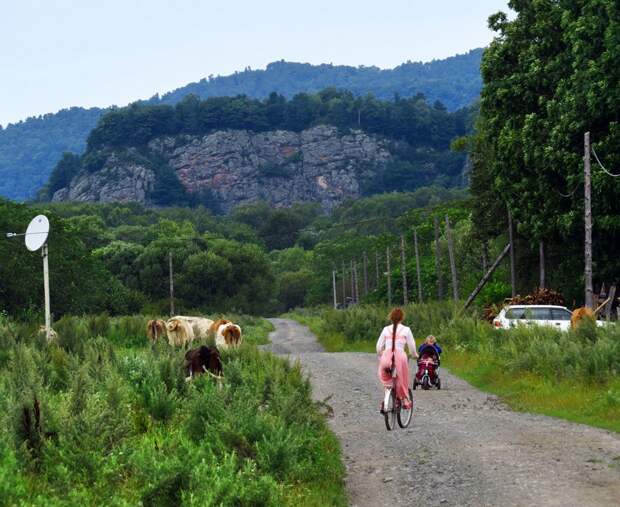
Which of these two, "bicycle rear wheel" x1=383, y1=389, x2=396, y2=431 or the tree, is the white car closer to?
the tree

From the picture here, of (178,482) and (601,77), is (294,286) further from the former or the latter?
(178,482)

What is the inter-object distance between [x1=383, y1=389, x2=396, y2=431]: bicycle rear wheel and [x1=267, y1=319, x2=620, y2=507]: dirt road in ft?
0.57

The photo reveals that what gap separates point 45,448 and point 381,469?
433cm

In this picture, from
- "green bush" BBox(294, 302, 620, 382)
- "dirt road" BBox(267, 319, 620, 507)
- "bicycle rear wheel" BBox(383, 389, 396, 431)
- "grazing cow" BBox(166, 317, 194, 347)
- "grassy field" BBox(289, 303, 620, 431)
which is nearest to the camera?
"dirt road" BBox(267, 319, 620, 507)

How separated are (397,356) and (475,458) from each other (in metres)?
3.27

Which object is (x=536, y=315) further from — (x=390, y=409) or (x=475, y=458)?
(x=475, y=458)

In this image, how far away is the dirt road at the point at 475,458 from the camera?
38.9ft

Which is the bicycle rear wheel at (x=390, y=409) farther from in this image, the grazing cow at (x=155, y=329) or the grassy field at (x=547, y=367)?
the grazing cow at (x=155, y=329)

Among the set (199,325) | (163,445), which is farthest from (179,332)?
(163,445)

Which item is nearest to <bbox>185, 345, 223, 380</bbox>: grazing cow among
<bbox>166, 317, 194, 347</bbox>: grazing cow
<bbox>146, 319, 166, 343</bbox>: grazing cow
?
<bbox>166, 317, 194, 347</bbox>: grazing cow

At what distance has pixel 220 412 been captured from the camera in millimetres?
13258

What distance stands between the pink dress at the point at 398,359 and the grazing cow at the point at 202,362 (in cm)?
298

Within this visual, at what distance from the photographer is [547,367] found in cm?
2300

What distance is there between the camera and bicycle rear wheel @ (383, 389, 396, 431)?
17016 mm
